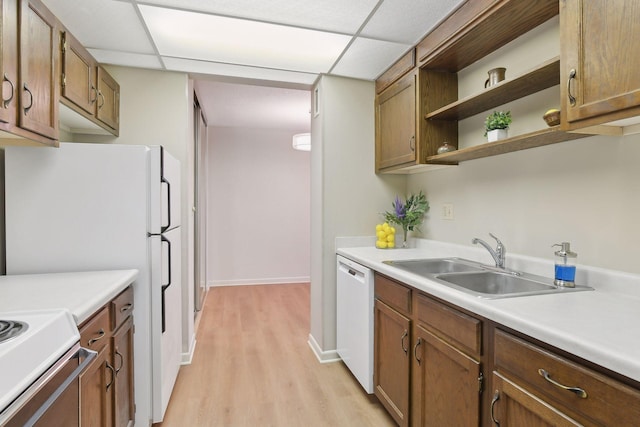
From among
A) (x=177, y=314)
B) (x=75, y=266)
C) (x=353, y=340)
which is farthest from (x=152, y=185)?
(x=353, y=340)

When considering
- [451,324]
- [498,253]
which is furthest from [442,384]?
[498,253]

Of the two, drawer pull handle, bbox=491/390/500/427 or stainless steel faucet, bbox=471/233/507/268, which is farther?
stainless steel faucet, bbox=471/233/507/268

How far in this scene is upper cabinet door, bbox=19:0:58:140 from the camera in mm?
1400

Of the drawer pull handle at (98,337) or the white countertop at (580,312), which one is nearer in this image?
the white countertop at (580,312)

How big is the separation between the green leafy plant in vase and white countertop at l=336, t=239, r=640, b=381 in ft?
2.93

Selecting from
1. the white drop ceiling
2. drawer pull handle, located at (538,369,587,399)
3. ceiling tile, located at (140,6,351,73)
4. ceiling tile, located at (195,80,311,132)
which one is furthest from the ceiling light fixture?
drawer pull handle, located at (538,369,587,399)

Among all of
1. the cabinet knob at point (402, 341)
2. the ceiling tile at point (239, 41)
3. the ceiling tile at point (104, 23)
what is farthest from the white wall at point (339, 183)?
the ceiling tile at point (104, 23)

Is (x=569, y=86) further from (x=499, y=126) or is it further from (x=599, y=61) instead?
(x=499, y=126)

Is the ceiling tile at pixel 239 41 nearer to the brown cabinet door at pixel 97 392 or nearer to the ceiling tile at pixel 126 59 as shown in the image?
the ceiling tile at pixel 126 59

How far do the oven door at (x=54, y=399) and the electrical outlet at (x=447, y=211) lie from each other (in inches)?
83.4

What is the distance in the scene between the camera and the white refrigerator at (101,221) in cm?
166

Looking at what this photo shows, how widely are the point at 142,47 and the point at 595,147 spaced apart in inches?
102

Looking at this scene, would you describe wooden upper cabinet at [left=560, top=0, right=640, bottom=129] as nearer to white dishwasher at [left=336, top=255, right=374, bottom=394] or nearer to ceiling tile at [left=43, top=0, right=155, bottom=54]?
white dishwasher at [left=336, top=255, right=374, bottom=394]

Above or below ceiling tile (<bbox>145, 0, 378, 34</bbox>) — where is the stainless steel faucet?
below
